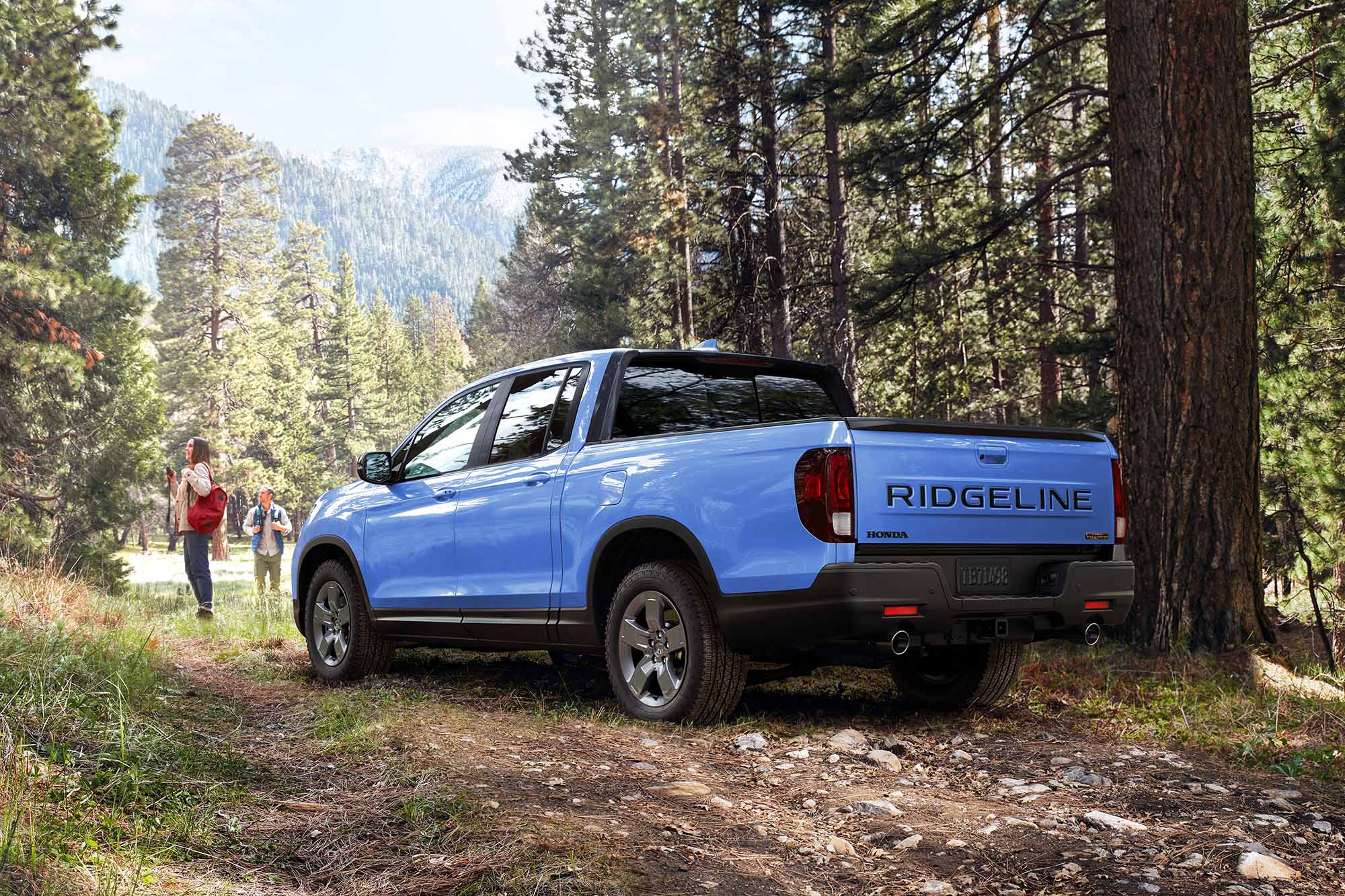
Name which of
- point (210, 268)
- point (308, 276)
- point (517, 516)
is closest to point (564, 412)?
point (517, 516)

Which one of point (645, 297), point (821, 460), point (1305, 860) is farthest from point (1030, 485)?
point (645, 297)

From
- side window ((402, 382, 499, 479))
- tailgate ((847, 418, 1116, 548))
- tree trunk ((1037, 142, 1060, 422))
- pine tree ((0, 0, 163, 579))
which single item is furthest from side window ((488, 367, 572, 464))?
pine tree ((0, 0, 163, 579))

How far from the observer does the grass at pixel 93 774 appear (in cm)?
322

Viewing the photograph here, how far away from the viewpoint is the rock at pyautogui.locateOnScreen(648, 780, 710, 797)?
447 cm

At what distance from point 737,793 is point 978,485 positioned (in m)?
1.88

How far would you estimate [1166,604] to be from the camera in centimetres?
744

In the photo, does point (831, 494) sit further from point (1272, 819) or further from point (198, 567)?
point (198, 567)

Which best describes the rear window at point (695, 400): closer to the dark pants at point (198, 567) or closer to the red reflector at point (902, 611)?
the red reflector at point (902, 611)

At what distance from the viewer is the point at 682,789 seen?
4.53 metres

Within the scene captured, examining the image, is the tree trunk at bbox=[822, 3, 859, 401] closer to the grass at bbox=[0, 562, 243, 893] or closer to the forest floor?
the forest floor

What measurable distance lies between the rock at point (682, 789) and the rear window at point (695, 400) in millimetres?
2252

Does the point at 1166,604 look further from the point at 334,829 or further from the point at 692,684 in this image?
the point at 334,829

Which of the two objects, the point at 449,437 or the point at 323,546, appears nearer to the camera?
the point at 449,437

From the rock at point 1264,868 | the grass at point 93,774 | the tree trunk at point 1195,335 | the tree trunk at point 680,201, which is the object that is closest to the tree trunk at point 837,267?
the tree trunk at point 680,201
